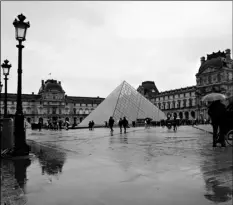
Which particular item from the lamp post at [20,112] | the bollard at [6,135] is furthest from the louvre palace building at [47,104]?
the lamp post at [20,112]

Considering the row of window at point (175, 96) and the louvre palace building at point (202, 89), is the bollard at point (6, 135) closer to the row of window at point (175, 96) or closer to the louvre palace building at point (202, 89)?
the louvre palace building at point (202, 89)

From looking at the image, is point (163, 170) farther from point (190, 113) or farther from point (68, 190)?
point (190, 113)

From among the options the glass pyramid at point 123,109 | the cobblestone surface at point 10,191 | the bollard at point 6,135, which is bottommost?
the cobblestone surface at point 10,191

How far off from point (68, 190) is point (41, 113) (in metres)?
102

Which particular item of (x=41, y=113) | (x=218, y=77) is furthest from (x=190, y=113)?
(x=41, y=113)

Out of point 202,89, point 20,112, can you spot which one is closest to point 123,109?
point 20,112

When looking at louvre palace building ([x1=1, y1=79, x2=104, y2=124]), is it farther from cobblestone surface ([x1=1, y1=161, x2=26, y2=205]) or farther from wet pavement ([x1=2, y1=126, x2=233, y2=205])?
cobblestone surface ([x1=1, y1=161, x2=26, y2=205])

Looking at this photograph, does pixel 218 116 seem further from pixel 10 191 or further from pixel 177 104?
pixel 177 104

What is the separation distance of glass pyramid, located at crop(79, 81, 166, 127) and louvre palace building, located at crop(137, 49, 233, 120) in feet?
103

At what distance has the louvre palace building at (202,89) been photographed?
78125 mm

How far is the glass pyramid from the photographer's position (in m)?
38.9

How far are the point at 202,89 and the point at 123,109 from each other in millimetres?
50626

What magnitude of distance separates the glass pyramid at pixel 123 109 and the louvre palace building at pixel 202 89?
103 feet

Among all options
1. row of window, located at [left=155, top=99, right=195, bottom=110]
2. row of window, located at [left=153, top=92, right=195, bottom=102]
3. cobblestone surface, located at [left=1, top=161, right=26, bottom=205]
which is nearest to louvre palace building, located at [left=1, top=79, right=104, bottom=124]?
row of window, located at [left=153, top=92, right=195, bottom=102]
